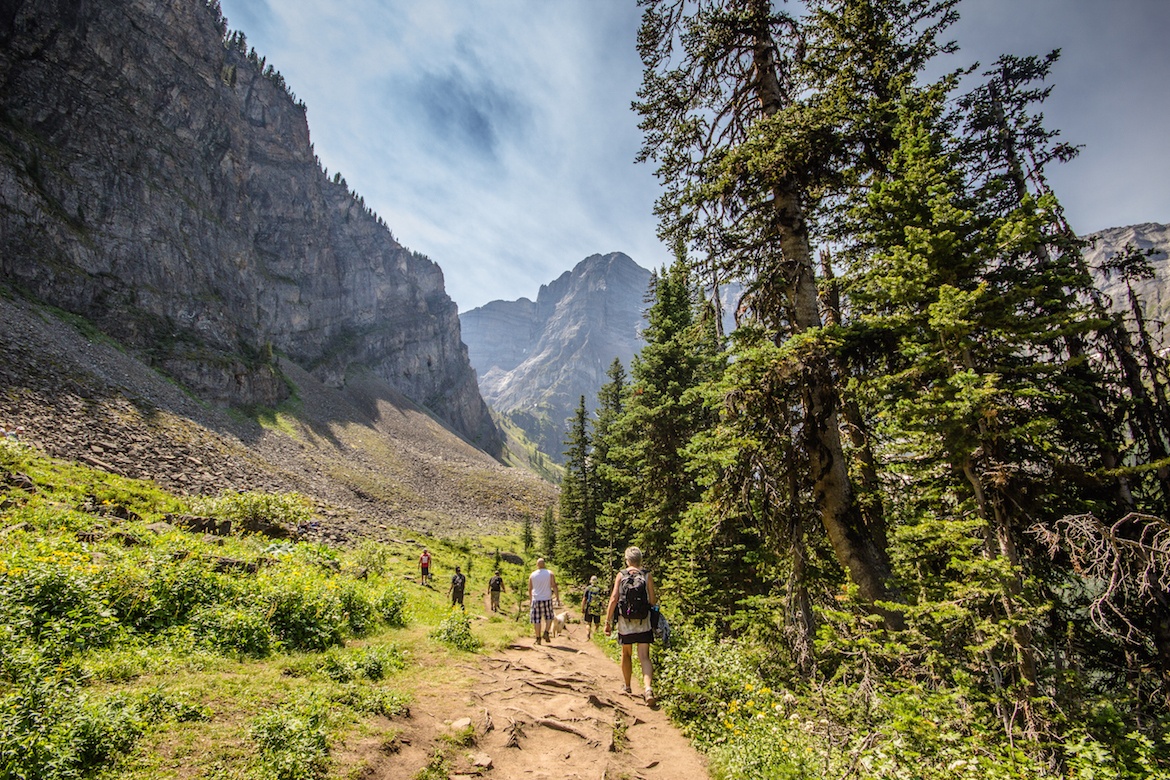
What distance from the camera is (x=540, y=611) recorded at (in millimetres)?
11641

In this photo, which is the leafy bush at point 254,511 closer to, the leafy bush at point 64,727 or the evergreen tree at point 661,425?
the evergreen tree at point 661,425

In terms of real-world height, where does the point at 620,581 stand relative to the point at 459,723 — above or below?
Answer: above

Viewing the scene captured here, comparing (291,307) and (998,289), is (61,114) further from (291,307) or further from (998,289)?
(998,289)

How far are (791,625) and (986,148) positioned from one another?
10.6m

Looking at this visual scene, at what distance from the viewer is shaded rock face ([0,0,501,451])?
49.6m

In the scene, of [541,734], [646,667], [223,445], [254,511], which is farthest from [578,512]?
Answer: [223,445]

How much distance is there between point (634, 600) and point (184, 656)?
5823 mm

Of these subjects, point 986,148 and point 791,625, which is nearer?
point 791,625

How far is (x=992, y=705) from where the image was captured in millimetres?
5691

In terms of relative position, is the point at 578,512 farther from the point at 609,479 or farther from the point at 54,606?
the point at 54,606

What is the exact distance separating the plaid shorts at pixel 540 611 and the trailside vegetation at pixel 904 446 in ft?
14.0

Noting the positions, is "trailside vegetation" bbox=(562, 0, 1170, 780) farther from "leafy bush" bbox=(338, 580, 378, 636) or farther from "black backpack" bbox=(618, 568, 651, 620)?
"leafy bush" bbox=(338, 580, 378, 636)

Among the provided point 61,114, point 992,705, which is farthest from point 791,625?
point 61,114

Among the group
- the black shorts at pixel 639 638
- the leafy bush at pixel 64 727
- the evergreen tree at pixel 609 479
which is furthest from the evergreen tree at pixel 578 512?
the leafy bush at pixel 64 727
